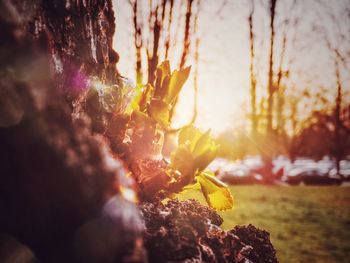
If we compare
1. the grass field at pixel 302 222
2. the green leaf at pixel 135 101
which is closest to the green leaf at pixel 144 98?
the green leaf at pixel 135 101

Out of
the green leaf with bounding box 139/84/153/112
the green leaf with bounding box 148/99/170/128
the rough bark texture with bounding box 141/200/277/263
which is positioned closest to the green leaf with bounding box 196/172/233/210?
the rough bark texture with bounding box 141/200/277/263

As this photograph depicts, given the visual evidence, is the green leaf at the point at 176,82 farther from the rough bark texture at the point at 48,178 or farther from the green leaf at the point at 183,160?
the rough bark texture at the point at 48,178

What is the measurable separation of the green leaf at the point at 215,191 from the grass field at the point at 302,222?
4367 millimetres

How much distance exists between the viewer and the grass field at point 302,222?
5.83m

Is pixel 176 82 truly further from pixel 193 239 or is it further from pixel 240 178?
pixel 240 178

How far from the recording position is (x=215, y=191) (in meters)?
1.70

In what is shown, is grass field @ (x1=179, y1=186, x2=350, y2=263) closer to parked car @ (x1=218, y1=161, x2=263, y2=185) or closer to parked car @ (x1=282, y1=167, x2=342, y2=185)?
parked car @ (x1=218, y1=161, x2=263, y2=185)

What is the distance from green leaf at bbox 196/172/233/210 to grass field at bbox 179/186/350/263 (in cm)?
437

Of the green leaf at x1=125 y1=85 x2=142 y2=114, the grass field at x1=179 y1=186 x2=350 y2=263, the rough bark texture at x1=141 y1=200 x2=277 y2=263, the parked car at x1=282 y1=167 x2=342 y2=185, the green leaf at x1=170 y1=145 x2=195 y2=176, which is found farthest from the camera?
the parked car at x1=282 y1=167 x2=342 y2=185

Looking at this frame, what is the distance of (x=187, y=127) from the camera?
1.66 meters

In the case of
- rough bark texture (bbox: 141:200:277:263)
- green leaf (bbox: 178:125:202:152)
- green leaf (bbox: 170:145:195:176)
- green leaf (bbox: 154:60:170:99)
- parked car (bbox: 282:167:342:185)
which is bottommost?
parked car (bbox: 282:167:342:185)

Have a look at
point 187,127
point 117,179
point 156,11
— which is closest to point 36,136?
point 117,179

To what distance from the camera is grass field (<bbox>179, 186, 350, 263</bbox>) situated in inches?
230

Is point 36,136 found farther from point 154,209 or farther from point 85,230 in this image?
point 154,209
